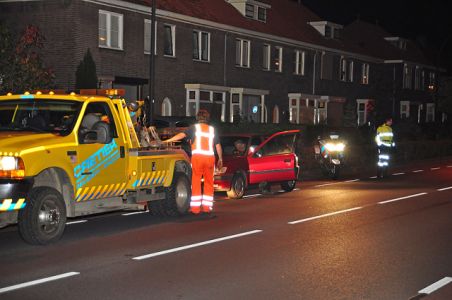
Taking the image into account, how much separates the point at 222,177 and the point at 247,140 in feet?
5.32

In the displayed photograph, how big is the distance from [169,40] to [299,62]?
13.2 m

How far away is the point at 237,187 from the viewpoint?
1714cm

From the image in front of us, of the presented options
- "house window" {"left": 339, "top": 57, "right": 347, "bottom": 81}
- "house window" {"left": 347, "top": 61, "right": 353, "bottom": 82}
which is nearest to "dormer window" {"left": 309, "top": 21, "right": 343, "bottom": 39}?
"house window" {"left": 339, "top": 57, "right": 347, "bottom": 81}

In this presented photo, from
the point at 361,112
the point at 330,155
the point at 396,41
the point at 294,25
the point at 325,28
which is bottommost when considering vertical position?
the point at 330,155

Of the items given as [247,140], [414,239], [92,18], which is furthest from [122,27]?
[414,239]

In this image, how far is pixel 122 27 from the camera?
31.6 m

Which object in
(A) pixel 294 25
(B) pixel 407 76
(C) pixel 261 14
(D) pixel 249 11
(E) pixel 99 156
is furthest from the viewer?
(B) pixel 407 76

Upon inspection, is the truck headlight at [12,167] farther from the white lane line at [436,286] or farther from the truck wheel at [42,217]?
the white lane line at [436,286]

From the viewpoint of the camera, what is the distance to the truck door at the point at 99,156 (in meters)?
11.2

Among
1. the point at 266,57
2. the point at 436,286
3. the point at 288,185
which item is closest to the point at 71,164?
the point at 436,286

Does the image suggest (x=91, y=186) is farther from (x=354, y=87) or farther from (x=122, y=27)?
(x=354, y=87)

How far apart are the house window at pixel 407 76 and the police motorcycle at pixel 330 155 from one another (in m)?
39.6

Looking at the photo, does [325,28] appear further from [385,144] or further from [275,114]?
[385,144]

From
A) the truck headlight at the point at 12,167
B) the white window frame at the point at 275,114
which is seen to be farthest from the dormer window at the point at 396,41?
the truck headlight at the point at 12,167
